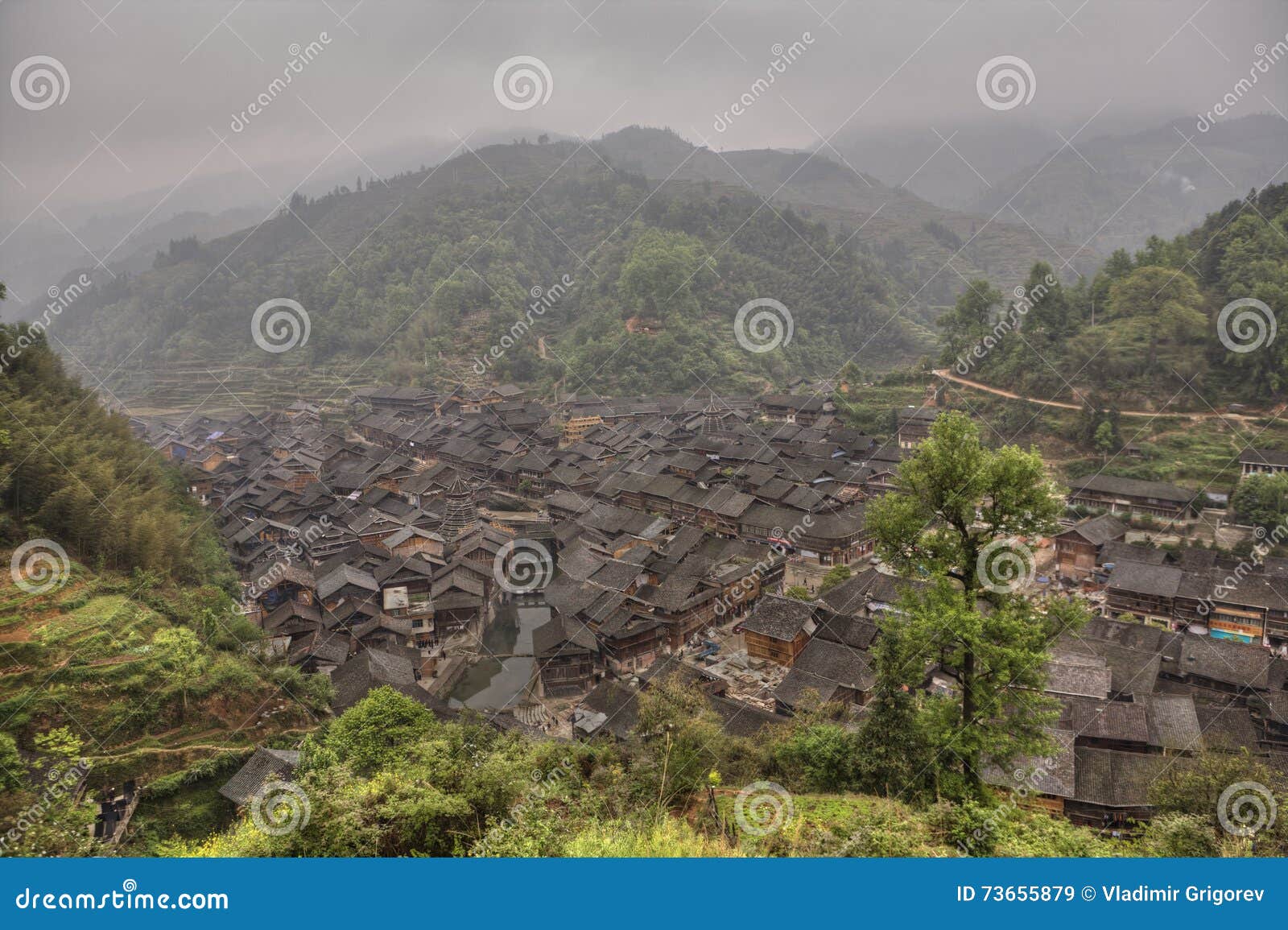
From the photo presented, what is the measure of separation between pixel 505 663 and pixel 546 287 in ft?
150

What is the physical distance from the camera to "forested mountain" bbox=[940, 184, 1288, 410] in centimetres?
2359

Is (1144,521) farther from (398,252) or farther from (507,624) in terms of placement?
(398,252)

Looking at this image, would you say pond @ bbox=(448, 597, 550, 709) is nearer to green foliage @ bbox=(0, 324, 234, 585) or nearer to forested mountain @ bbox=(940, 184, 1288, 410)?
green foliage @ bbox=(0, 324, 234, 585)

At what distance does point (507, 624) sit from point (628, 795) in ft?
39.9

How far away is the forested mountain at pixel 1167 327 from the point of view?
23594mm

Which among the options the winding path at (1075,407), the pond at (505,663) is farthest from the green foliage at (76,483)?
the winding path at (1075,407)

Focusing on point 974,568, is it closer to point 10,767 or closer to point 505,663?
point 10,767

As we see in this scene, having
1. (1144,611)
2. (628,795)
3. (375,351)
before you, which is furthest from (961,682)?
(375,351)

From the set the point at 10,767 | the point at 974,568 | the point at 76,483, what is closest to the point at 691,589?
the point at 974,568

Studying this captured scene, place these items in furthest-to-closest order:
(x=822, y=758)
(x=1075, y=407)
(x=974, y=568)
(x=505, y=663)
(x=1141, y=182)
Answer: (x=1141, y=182), (x=1075, y=407), (x=505, y=663), (x=822, y=758), (x=974, y=568)

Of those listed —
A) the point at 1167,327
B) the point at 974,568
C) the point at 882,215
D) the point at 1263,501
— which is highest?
the point at 882,215

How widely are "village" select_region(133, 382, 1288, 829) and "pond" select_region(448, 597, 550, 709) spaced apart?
0.24 feet

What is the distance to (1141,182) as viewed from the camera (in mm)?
111750

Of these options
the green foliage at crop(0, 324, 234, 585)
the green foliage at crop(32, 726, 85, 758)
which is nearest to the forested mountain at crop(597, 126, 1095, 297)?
the green foliage at crop(0, 324, 234, 585)
